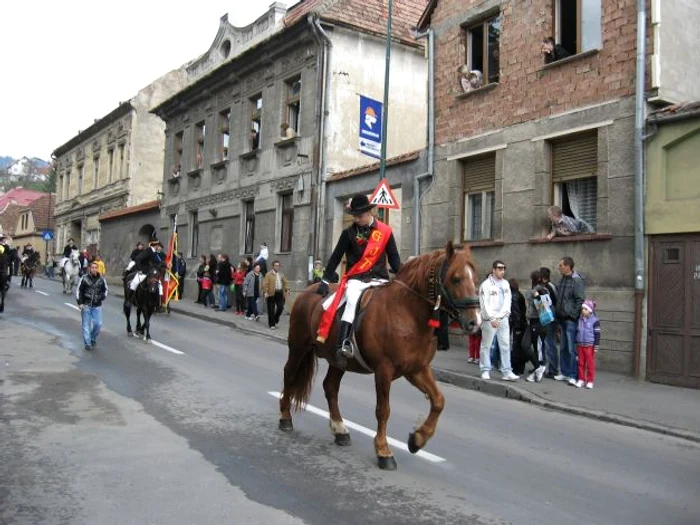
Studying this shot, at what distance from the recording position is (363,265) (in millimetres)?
6285

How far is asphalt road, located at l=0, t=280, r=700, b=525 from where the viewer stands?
4566 millimetres

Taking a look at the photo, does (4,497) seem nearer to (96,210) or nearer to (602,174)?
(602,174)

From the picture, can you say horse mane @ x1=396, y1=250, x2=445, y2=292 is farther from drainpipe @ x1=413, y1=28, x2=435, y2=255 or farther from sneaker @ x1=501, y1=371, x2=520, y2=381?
drainpipe @ x1=413, y1=28, x2=435, y2=255

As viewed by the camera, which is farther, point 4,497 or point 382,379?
point 382,379

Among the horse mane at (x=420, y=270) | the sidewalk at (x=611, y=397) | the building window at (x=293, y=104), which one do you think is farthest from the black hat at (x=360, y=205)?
the building window at (x=293, y=104)

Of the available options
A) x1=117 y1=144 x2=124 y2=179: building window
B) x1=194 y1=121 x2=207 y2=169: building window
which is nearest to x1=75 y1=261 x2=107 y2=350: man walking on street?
x1=194 y1=121 x2=207 y2=169: building window

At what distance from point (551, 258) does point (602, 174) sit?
1.89m

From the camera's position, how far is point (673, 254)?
35.9ft

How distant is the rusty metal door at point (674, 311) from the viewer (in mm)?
10578

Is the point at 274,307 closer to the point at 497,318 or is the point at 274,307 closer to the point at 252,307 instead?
the point at 252,307

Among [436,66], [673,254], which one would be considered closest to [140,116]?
[436,66]

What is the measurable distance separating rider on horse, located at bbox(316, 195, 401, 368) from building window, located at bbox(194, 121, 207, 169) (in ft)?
77.6

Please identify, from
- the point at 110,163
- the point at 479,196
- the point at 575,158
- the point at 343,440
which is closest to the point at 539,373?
the point at 575,158

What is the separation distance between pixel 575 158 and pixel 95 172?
38898 millimetres
